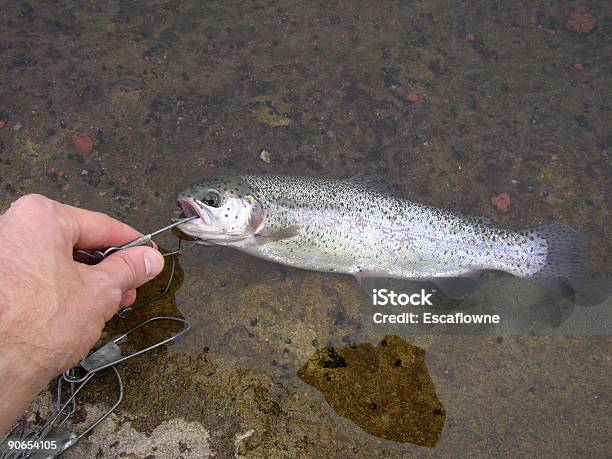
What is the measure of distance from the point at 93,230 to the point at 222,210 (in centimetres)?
102

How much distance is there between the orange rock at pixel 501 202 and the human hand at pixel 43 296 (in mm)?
3038

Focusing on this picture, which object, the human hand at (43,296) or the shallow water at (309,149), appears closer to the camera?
the human hand at (43,296)

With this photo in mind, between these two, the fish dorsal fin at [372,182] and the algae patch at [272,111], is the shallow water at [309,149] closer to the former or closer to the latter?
the algae patch at [272,111]

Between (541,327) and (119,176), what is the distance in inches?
141

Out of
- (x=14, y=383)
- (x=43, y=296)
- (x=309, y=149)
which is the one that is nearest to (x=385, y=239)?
(x=309, y=149)

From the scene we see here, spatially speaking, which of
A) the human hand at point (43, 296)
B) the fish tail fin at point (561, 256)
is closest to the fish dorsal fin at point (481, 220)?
the fish tail fin at point (561, 256)

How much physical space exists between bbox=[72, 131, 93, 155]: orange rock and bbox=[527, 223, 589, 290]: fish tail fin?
3.66 meters

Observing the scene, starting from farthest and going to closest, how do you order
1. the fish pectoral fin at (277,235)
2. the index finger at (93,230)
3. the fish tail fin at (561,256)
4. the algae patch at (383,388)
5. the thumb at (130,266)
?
the fish tail fin at (561,256) → the fish pectoral fin at (277,235) → the algae patch at (383,388) → the index finger at (93,230) → the thumb at (130,266)

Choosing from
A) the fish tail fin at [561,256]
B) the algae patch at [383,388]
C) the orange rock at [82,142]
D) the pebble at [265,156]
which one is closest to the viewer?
the algae patch at [383,388]

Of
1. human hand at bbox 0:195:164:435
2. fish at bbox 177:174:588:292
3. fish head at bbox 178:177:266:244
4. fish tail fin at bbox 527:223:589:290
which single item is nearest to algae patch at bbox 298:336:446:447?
fish at bbox 177:174:588:292

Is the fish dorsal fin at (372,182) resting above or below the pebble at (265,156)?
below

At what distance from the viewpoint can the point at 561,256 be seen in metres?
3.90

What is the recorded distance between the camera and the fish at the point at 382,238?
3.79 m

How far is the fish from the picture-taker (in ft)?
12.4
